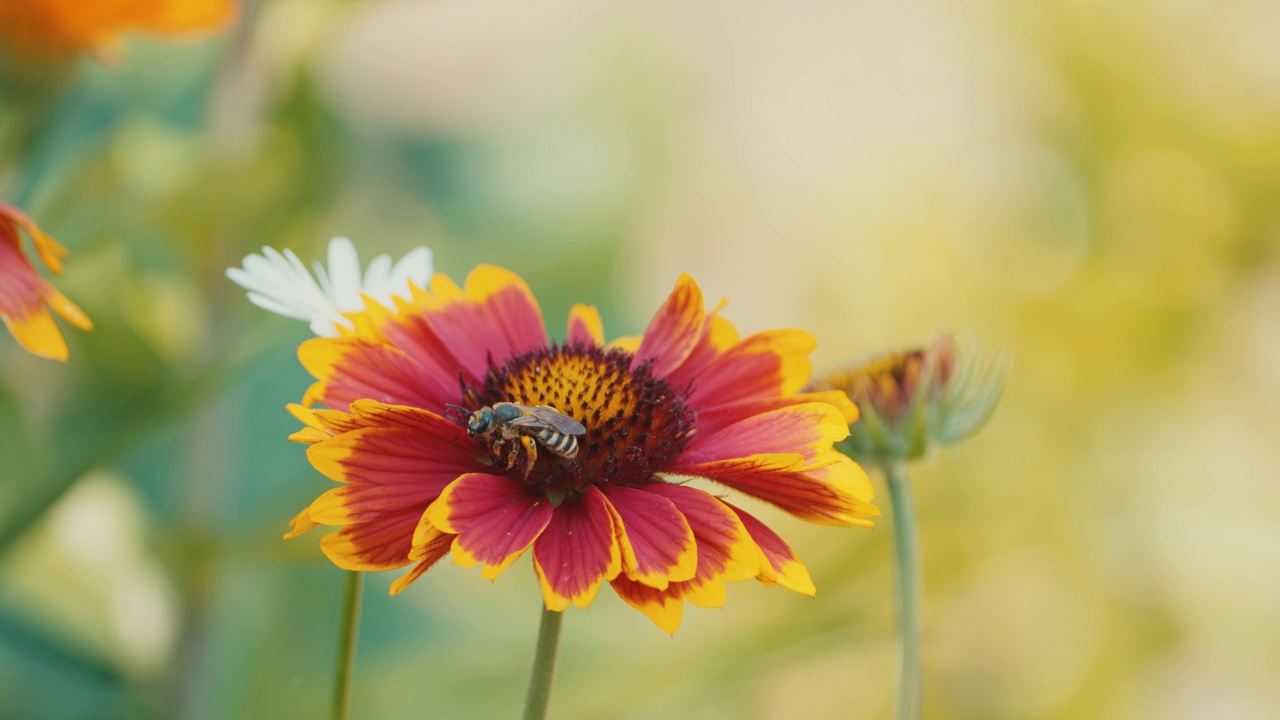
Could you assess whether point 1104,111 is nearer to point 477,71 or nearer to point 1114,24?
point 1114,24

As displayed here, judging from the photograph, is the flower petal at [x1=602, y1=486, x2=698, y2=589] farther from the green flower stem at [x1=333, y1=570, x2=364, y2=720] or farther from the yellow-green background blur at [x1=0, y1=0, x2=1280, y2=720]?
the yellow-green background blur at [x1=0, y1=0, x2=1280, y2=720]

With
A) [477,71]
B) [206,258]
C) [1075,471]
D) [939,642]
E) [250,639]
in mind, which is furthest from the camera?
[477,71]

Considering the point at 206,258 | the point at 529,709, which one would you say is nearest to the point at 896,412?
the point at 529,709

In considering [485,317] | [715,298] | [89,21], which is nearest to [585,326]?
[485,317]

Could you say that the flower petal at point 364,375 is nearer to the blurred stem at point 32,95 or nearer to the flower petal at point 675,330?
the flower petal at point 675,330

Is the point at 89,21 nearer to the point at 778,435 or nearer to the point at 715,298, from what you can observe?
the point at 778,435

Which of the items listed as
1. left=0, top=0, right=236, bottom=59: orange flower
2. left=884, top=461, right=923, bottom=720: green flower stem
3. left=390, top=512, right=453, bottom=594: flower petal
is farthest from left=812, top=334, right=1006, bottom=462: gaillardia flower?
left=0, top=0, right=236, bottom=59: orange flower

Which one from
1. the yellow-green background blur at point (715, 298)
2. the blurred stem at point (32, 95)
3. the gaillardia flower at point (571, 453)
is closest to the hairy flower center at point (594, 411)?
the gaillardia flower at point (571, 453)
